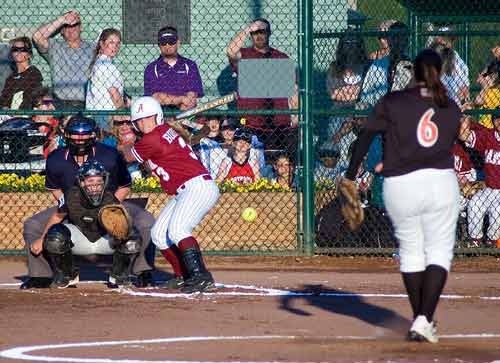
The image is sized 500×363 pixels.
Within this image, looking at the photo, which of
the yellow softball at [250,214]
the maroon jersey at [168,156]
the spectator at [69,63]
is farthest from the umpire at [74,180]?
the spectator at [69,63]

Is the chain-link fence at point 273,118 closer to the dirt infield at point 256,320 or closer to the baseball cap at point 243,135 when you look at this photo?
the baseball cap at point 243,135

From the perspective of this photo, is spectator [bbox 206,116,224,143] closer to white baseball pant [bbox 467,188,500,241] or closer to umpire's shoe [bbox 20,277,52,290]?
white baseball pant [bbox 467,188,500,241]

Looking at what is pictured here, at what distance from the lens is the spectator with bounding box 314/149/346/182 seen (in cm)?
1197

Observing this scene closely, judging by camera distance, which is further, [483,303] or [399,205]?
[483,303]

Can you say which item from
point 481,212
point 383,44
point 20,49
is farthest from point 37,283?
point 383,44

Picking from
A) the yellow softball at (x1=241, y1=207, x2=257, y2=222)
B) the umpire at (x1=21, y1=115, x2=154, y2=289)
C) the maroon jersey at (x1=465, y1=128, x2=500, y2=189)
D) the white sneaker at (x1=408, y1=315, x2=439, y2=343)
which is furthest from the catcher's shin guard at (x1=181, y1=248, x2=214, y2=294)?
the maroon jersey at (x1=465, y1=128, x2=500, y2=189)

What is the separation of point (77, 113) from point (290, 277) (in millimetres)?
2626

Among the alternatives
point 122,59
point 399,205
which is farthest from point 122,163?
point 122,59

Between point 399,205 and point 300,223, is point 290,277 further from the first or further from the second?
point 399,205

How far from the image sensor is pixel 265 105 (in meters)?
12.5

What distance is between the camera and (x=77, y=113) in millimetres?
11414

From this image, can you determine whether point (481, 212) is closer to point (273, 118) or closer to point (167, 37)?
point (273, 118)

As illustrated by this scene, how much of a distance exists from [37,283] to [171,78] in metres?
3.43

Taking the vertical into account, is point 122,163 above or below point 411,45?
below
